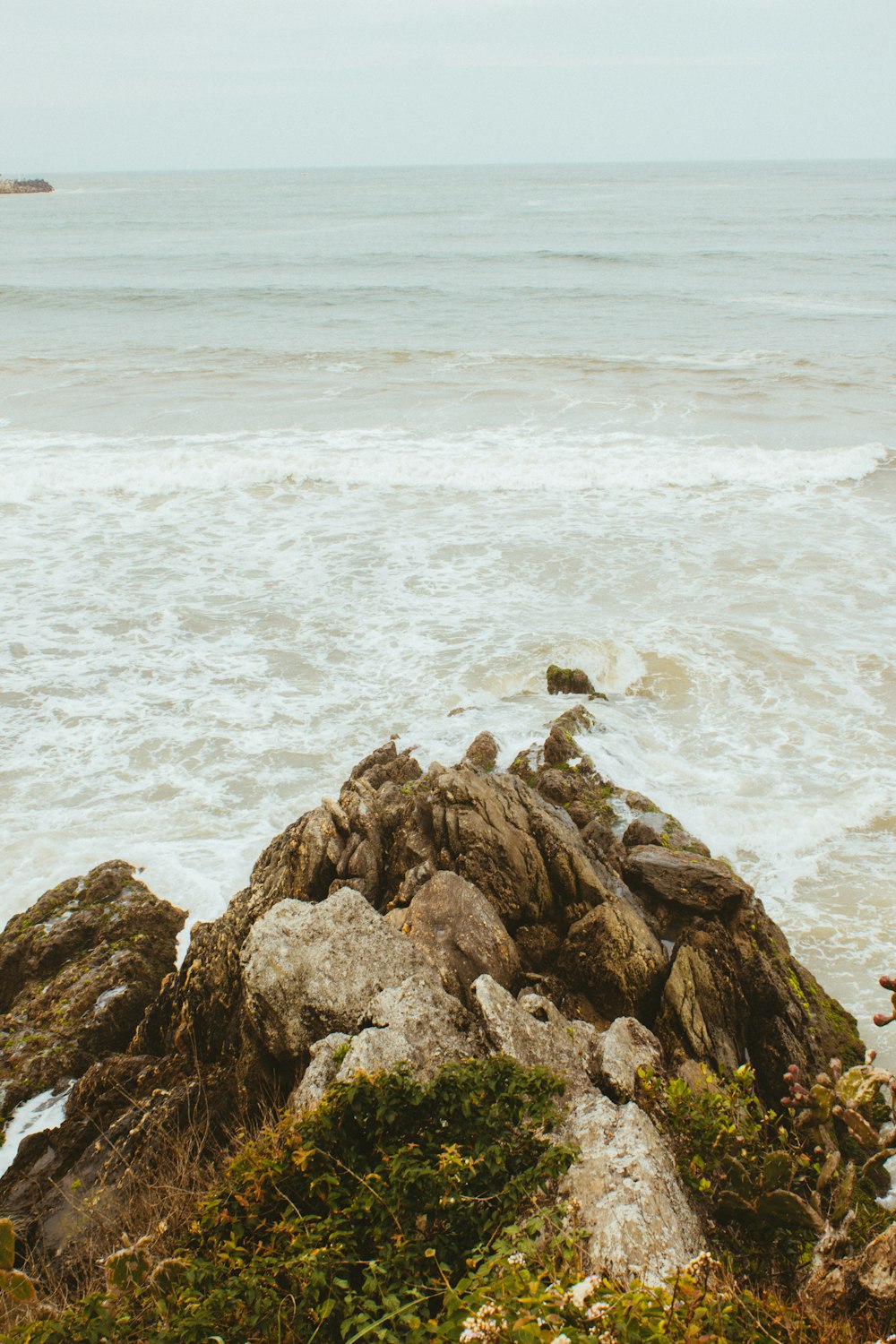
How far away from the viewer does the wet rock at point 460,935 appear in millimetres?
5867

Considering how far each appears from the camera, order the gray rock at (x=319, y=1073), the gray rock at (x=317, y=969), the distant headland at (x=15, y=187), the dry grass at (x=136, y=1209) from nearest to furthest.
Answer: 1. the dry grass at (x=136, y=1209)
2. the gray rock at (x=319, y=1073)
3. the gray rock at (x=317, y=969)
4. the distant headland at (x=15, y=187)

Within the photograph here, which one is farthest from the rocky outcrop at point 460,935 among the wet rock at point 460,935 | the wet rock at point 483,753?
the wet rock at point 483,753

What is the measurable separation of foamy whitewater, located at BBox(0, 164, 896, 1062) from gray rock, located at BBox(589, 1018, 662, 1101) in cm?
247

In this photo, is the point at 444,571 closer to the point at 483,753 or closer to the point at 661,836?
the point at 483,753

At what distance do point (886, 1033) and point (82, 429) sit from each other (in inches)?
881

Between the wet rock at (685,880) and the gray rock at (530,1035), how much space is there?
1.82 m

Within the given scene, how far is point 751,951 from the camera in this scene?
6461mm

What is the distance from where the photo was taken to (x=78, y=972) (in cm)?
682

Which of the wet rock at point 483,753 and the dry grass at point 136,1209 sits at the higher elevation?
the wet rock at point 483,753

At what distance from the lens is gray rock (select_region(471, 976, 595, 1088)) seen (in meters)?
4.83

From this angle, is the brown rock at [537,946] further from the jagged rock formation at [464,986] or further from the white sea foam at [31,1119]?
the white sea foam at [31,1119]

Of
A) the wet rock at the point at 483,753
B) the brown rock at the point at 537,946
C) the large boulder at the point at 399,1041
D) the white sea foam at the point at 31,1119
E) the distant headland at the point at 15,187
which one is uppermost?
the distant headland at the point at 15,187

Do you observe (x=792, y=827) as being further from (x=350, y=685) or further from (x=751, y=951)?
(x=350, y=685)

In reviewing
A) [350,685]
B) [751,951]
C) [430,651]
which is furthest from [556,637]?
[751,951]
